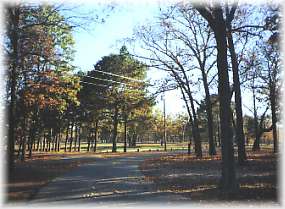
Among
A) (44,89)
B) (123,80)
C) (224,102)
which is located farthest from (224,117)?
(123,80)

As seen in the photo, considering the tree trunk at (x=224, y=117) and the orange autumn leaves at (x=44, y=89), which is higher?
the orange autumn leaves at (x=44, y=89)

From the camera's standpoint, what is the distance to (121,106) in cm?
4988

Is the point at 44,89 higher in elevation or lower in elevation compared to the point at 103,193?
higher

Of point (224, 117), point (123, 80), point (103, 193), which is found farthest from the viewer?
point (123, 80)

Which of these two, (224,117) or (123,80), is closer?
(224,117)

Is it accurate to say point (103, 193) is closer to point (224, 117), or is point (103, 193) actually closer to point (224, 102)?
point (224, 117)

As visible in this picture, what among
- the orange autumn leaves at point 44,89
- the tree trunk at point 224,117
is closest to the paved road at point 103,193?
the tree trunk at point 224,117

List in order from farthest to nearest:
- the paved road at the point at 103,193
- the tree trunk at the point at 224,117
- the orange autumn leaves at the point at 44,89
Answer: the orange autumn leaves at the point at 44,89 < the tree trunk at the point at 224,117 < the paved road at the point at 103,193

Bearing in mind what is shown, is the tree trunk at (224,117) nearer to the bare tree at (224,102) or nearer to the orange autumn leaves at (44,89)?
the bare tree at (224,102)

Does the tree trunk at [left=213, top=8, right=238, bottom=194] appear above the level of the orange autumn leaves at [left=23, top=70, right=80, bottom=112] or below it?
below

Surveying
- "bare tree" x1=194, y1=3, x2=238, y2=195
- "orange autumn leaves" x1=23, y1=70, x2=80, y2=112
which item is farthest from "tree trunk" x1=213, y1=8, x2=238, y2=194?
"orange autumn leaves" x1=23, y1=70, x2=80, y2=112

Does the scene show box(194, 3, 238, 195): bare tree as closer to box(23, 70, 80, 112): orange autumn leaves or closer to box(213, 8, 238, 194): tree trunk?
box(213, 8, 238, 194): tree trunk

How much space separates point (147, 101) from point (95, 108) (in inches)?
756

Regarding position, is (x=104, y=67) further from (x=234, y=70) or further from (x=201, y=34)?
(x=234, y=70)
